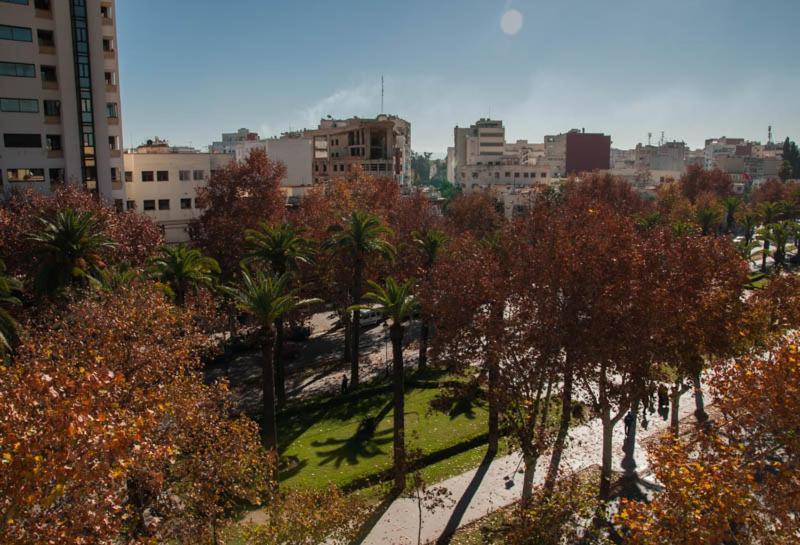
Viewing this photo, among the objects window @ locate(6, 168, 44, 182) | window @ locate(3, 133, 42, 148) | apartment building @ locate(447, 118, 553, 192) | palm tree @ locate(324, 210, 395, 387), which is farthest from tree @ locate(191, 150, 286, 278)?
apartment building @ locate(447, 118, 553, 192)

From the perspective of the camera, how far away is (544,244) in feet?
70.0

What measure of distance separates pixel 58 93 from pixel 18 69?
2834mm

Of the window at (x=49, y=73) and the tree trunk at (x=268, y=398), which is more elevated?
the window at (x=49, y=73)

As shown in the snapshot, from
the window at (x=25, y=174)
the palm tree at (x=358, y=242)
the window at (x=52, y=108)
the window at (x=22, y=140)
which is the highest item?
the window at (x=52, y=108)

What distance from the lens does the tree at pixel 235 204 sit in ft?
134

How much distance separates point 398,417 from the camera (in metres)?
23.1

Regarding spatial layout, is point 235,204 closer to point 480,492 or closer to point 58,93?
point 58,93

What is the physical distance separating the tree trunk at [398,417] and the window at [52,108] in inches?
1433

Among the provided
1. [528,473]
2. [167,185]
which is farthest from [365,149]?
[528,473]

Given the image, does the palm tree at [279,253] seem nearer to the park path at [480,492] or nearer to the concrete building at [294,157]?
the park path at [480,492]

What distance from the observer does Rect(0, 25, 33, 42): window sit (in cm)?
4319

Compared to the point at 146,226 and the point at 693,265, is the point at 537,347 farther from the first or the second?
the point at 146,226

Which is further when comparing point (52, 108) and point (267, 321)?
point (52, 108)

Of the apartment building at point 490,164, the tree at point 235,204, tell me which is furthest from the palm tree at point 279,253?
the apartment building at point 490,164
